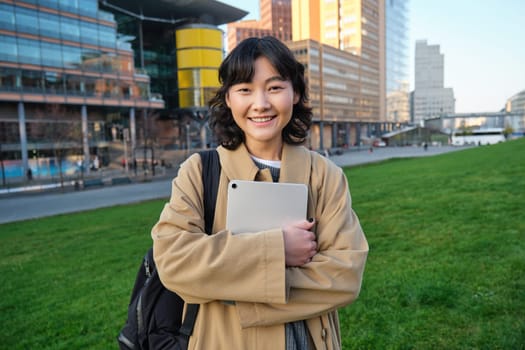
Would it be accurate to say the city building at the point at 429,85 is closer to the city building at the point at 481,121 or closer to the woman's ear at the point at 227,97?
the city building at the point at 481,121

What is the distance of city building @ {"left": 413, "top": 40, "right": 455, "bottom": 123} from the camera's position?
6988 inches

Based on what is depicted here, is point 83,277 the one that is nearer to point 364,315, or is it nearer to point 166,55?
point 364,315

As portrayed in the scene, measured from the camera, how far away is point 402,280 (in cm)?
462

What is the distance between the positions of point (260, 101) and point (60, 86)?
1843 inches

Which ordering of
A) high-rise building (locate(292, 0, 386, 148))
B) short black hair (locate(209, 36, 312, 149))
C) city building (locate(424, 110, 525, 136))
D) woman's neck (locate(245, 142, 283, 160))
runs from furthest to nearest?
city building (locate(424, 110, 525, 136)), high-rise building (locate(292, 0, 386, 148)), woman's neck (locate(245, 142, 283, 160)), short black hair (locate(209, 36, 312, 149))

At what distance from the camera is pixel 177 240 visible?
68.2 inches

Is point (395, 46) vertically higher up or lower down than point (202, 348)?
higher up

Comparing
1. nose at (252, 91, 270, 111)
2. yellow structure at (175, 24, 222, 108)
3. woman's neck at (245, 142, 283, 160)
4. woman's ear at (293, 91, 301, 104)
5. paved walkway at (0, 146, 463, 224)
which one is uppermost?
yellow structure at (175, 24, 222, 108)

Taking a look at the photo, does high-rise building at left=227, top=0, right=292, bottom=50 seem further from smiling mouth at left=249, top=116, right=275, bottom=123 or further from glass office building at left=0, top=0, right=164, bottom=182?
smiling mouth at left=249, top=116, right=275, bottom=123

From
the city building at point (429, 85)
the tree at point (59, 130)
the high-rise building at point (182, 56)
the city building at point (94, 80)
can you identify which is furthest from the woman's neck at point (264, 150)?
the city building at point (429, 85)

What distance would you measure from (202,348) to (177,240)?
500mm

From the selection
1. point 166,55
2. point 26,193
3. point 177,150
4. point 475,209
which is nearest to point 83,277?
point 475,209

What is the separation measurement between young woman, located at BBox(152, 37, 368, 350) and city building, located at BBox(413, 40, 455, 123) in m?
185

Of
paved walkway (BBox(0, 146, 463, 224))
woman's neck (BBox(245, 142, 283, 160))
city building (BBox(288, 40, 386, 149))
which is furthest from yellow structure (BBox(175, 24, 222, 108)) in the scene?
woman's neck (BBox(245, 142, 283, 160))
